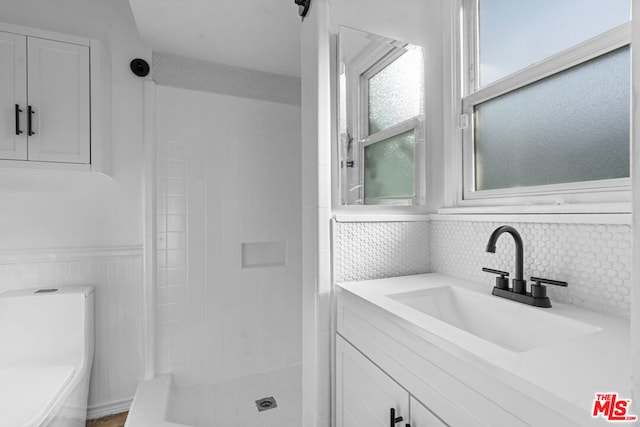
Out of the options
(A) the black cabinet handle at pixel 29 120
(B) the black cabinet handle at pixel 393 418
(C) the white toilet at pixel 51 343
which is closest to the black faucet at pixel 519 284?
(B) the black cabinet handle at pixel 393 418

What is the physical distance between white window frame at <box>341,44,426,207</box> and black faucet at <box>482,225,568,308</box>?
51cm

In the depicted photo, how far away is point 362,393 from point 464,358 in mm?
508

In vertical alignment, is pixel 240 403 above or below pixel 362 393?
below

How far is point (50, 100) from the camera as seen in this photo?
5.08 feet

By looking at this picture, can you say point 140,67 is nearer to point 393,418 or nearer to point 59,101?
point 59,101

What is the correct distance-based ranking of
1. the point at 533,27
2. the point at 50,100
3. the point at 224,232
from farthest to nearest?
the point at 224,232, the point at 50,100, the point at 533,27

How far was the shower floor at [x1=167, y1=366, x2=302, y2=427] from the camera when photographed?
5.68ft

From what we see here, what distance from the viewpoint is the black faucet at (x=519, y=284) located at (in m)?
0.86

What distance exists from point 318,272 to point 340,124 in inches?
24.8

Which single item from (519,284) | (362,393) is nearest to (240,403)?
(362,393)

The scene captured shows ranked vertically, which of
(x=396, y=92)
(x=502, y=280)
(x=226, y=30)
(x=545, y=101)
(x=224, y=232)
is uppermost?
(x=226, y=30)

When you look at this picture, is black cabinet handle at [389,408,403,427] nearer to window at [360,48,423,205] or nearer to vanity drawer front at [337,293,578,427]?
vanity drawer front at [337,293,578,427]

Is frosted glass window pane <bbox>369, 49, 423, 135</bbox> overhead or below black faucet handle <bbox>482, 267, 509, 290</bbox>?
overhead

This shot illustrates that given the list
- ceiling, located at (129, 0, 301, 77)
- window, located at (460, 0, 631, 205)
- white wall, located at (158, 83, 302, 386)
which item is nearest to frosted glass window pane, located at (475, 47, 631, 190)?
window, located at (460, 0, 631, 205)
